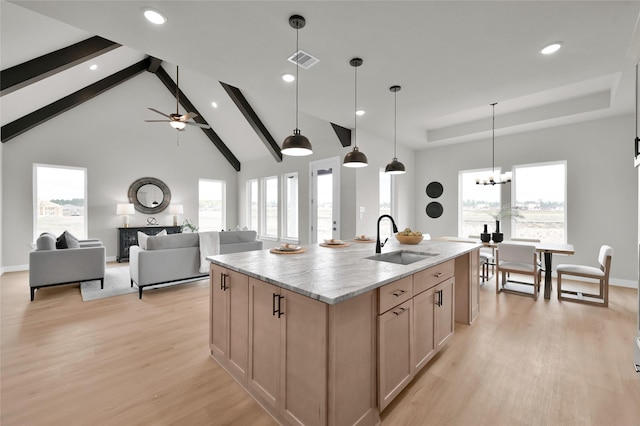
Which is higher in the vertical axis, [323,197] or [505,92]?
[505,92]

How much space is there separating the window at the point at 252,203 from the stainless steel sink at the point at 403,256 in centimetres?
609

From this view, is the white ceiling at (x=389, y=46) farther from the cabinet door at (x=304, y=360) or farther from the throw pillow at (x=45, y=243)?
the throw pillow at (x=45, y=243)

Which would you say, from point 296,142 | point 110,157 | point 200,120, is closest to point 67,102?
point 110,157

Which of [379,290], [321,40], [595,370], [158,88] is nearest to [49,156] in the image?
[158,88]

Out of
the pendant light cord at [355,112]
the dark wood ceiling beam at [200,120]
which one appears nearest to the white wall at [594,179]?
the pendant light cord at [355,112]

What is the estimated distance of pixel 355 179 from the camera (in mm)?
5211

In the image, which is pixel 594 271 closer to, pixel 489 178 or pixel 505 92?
pixel 489 178

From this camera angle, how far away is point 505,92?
3.54 meters

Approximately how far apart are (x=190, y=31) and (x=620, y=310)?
18.4 feet

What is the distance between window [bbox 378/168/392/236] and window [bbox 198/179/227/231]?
515cm

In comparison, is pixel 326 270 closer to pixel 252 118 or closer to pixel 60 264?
pixel 60 264

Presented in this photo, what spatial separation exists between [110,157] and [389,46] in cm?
712

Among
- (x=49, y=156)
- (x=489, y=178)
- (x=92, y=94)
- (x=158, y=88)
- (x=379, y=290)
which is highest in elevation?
(x=158, y=88)

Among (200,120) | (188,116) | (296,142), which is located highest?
(200,120)
